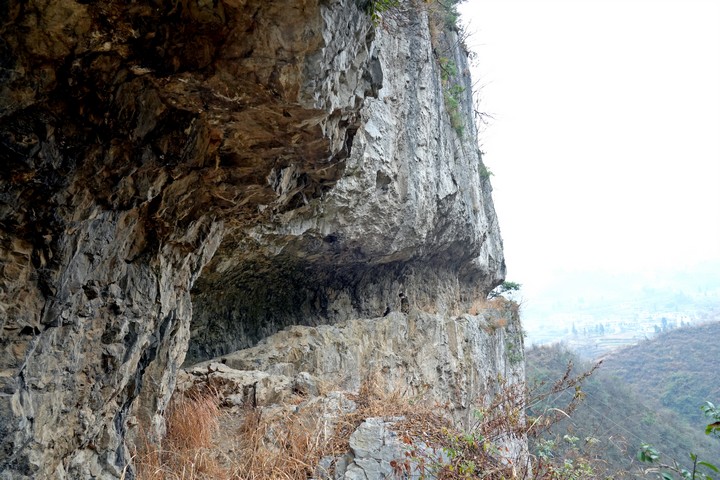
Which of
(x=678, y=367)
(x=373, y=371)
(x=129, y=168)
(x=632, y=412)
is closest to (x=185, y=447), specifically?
(x=129, y=168)

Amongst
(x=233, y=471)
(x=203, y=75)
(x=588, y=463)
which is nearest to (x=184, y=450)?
(x=233, y=471)

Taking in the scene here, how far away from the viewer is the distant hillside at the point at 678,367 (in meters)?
29.6

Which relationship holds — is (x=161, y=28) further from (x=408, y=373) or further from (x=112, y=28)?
(x=408, y=373)

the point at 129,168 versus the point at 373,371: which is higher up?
the point at 129,168

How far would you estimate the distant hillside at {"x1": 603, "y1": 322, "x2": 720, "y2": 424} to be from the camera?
2964 cm

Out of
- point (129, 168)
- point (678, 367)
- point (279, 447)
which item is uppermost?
point (129, 168)

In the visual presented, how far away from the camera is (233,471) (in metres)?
3.13

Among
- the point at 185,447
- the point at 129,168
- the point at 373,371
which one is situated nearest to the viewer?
the point at 129,168

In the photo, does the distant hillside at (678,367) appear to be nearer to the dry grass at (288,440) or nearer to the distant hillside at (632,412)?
the distant hillside at (632,412)

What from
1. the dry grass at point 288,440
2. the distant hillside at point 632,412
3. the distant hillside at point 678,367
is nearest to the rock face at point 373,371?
the dry grass at point 288,440

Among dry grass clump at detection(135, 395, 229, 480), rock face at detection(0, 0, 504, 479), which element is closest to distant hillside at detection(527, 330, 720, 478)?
dry grass clump at detection(135, 395, 229, 480)

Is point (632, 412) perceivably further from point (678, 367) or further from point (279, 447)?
point (279, 447)

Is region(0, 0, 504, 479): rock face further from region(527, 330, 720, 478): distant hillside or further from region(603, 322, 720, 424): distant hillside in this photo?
region(603, 322, 720, 424): distant hillside

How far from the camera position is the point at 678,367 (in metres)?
35.4
